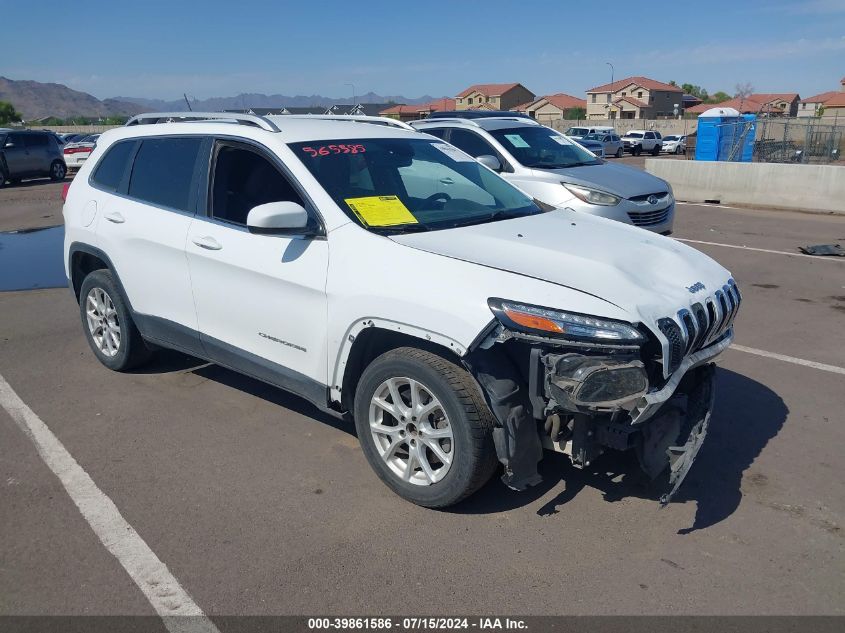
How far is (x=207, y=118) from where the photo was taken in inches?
207

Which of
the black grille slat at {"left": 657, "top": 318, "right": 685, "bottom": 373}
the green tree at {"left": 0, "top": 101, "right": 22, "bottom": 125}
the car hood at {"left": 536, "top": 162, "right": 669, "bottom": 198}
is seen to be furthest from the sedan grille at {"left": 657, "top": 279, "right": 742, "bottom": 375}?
the green tree at {"left": 0, "top": 101, "right": 22, "bottom": 125}

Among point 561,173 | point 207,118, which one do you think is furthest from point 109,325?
point 561,173

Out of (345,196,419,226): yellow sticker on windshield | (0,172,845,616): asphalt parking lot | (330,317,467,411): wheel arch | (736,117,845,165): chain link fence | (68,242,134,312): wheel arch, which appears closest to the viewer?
(0,172,845,616): asphalt parking lot

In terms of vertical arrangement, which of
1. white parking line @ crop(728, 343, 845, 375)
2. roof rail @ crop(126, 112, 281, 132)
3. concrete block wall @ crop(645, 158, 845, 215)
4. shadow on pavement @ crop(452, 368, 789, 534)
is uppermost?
roof rail @ crop(126, 112, 281, 132)

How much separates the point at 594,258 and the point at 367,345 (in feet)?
4.14

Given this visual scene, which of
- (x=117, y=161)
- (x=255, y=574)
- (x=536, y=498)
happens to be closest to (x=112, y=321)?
(x=117, y=161)

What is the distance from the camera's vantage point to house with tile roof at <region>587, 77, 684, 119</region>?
102 metres

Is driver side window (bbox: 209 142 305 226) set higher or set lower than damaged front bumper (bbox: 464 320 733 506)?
higher

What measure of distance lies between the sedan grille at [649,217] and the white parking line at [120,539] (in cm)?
684

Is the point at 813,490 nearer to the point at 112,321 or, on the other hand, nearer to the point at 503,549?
the point at 503,549

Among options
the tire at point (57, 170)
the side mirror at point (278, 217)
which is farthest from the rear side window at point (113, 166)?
the tire at point (57, 170)

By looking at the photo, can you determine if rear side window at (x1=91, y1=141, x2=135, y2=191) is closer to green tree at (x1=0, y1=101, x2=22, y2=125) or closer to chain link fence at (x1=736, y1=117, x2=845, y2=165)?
chain link fence at (x1=736, y1=117, x2=845, y2=165)

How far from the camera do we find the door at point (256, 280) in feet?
13.6

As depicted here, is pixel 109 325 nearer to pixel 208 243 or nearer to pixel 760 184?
pixel 208 243
